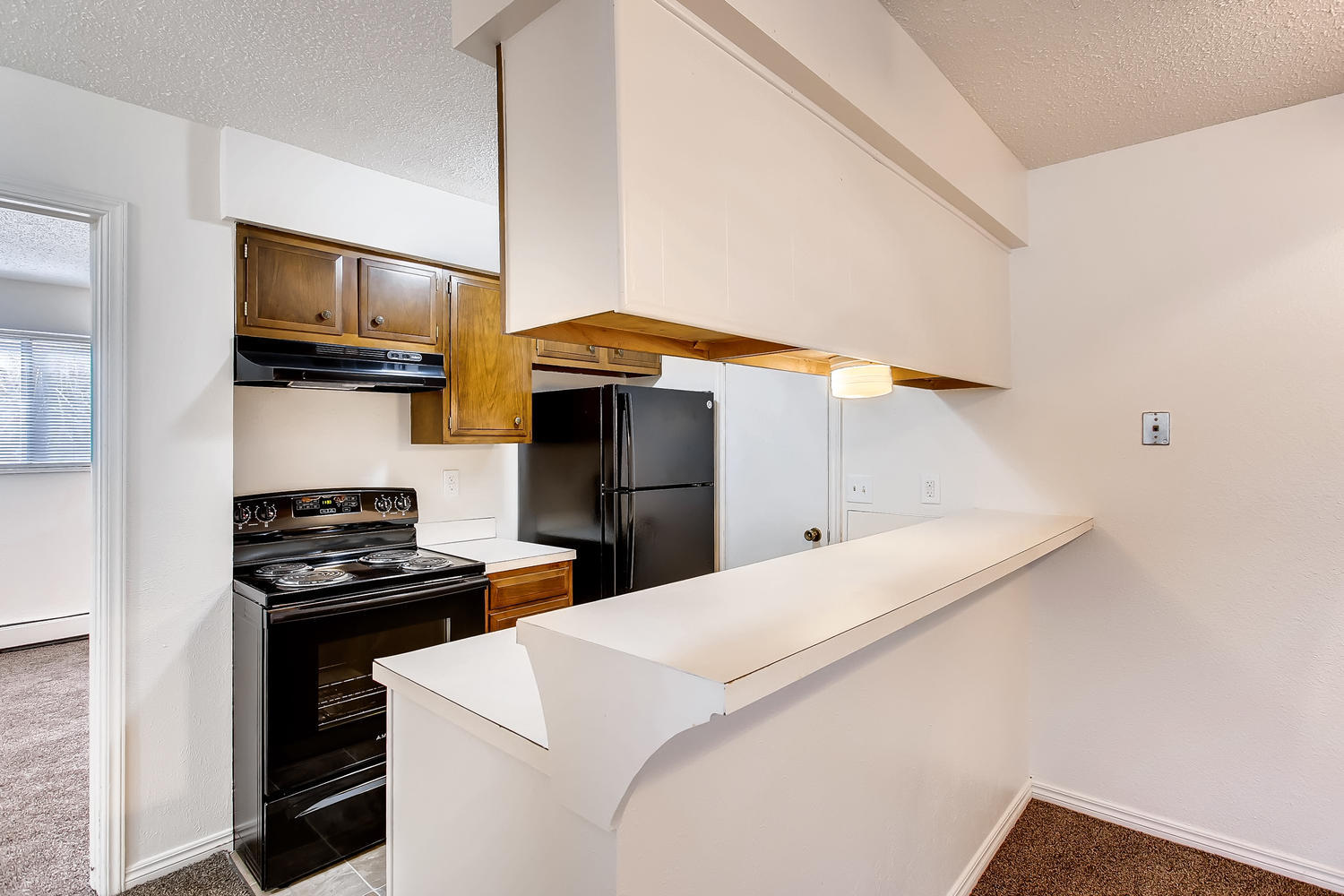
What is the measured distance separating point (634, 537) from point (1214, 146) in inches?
103

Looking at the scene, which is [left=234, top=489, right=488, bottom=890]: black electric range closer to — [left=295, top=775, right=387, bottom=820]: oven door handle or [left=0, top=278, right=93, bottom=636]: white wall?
[left=295, top=775, right=387, bottom=820]: oven door handle

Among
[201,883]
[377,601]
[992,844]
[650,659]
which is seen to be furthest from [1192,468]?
[201,883]

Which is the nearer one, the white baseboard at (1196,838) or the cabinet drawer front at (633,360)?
the white baseboard at (1196,838)

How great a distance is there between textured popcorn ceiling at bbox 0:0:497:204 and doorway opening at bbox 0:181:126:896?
0.39 meters

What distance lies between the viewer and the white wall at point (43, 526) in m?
4.24

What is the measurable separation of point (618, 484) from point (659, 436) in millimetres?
361

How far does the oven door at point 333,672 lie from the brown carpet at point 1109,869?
199 centimetres

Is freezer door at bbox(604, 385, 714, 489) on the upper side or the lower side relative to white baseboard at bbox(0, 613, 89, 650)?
upper

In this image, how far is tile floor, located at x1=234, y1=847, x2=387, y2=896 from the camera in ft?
6.57

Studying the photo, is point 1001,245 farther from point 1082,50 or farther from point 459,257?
point 459,257

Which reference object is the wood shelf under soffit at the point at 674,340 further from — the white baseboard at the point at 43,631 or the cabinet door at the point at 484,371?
the white baseboard at the point at 43,631

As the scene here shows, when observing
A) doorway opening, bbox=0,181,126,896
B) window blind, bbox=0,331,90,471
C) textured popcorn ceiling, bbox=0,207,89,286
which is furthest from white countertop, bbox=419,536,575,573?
window blind, bbox=0,331,90,471

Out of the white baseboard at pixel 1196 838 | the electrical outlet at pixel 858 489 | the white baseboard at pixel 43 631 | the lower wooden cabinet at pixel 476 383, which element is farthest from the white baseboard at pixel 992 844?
the white baseboard at pixel 43 631

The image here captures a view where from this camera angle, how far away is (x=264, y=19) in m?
1.64
